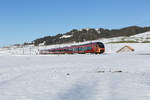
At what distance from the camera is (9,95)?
27.1 ft

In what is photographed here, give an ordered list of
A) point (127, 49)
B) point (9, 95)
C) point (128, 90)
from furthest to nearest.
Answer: point (127, 49) < point (128, 90) < point (9, 95)

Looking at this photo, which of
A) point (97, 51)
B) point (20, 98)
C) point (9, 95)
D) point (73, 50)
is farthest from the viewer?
point (73, 50)

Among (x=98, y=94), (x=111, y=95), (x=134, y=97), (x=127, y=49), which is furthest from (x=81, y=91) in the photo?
(x=127, y=49)

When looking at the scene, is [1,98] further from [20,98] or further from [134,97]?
[134,97]

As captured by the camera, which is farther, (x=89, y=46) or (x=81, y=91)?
(x=89, y=46)

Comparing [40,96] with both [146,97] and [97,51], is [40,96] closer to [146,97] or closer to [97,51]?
[146,97]

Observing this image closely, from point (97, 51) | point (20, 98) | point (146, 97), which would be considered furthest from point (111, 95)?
point (97, 51)

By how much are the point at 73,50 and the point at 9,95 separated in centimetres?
4419

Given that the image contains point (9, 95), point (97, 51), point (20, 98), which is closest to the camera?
point (20, 98)

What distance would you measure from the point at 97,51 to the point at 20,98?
36494 millimetres

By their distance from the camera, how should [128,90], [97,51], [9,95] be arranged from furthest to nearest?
[97,51] → [128,90] → [9,95]

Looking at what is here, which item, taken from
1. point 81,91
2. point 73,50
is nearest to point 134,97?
point 81,91

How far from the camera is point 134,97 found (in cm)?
785

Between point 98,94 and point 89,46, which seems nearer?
point 98,94
